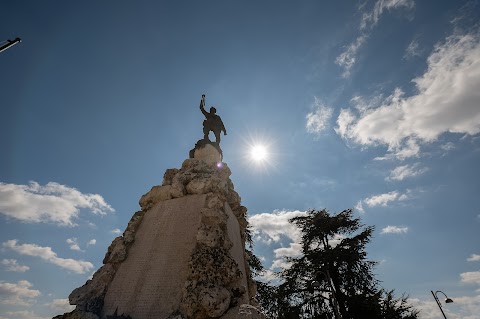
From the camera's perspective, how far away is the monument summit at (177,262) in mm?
4312

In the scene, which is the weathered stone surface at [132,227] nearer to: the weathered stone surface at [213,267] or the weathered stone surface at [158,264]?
the weathered stone surface at [158,264]

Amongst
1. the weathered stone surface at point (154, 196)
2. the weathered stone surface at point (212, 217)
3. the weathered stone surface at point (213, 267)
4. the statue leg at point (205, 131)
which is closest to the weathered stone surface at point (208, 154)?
the statue leg at point (205, 131)

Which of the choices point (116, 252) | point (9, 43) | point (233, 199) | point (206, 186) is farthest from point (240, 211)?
point (9, 43)

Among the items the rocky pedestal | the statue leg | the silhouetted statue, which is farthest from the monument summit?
→ the silhouetted statue

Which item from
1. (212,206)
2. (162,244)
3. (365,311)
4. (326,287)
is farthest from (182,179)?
(326,287)

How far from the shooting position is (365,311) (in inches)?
463

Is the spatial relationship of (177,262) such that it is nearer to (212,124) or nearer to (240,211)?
(240,211)

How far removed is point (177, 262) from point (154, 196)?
2.03 meters

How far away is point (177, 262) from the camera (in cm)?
489

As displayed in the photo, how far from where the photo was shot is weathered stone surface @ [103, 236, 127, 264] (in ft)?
18.0

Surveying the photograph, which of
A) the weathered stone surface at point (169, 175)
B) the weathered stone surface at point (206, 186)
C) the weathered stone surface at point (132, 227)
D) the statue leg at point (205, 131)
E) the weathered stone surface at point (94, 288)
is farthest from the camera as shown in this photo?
the statue leg at point (205, 131)

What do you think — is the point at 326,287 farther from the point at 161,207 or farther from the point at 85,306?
the point at 85,306

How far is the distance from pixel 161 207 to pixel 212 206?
1318 mm

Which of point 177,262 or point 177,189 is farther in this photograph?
point 177,189
